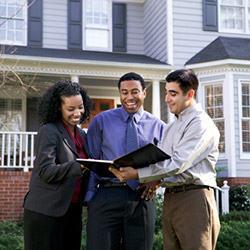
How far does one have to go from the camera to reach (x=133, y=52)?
13273 millimetres

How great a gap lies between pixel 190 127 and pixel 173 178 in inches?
15.0

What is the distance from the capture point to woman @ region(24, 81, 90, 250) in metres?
3.14

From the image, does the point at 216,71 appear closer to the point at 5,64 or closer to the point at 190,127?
the point at 5,64

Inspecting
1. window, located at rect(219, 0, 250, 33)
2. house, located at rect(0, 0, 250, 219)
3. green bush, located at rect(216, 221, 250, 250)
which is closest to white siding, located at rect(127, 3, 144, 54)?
house, located at rect(0, 0, 250, 219)

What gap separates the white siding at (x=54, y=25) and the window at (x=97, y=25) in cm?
67

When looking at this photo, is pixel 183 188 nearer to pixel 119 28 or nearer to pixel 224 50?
pixel 224 50

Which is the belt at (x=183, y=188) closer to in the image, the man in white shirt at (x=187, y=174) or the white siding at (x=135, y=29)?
the man in white shirt at (x=187, y=174)

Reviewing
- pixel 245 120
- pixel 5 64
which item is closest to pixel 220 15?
pixel 245 120

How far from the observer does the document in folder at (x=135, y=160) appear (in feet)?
9.00

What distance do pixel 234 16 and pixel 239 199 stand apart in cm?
552

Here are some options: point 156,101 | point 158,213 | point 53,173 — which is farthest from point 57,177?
point 156,101

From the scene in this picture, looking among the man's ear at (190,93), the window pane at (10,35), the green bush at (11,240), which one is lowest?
the green bush at (11,240)

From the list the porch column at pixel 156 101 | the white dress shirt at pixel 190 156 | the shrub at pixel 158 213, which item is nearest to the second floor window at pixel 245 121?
the porch column at pixel 156 101

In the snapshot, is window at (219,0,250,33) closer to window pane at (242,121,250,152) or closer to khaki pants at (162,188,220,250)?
window pane at (242,121,250,152)
